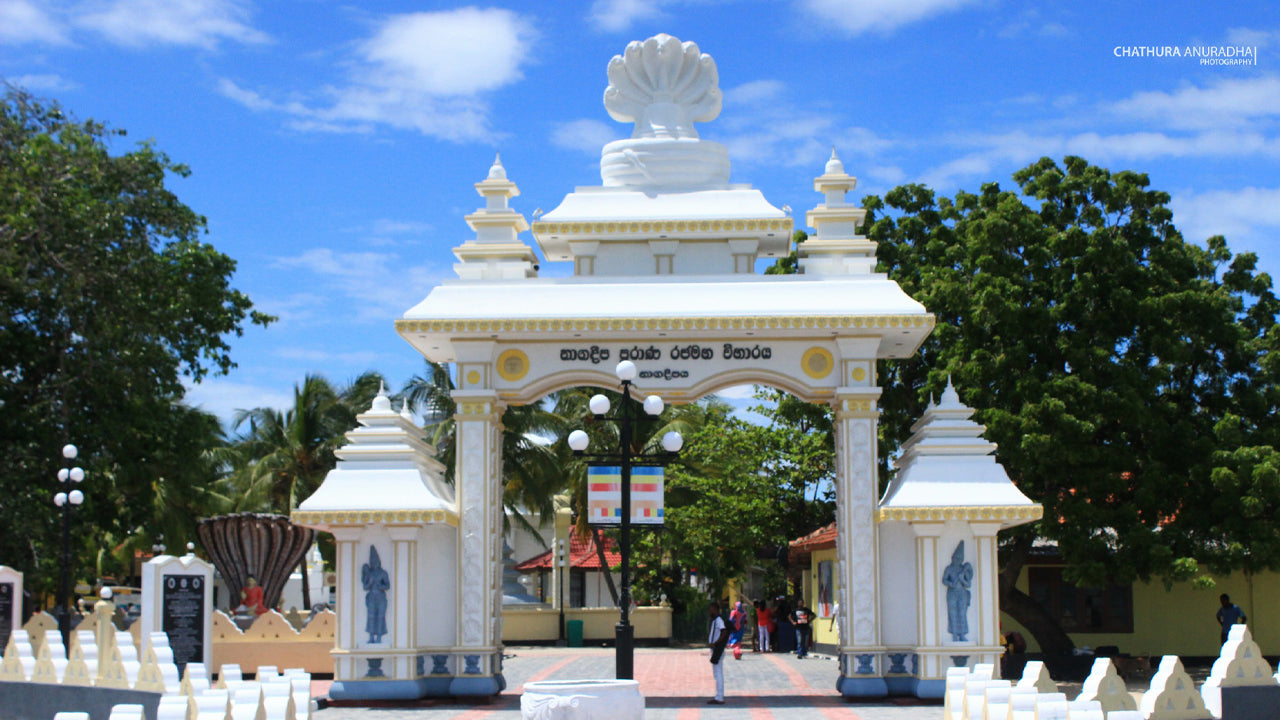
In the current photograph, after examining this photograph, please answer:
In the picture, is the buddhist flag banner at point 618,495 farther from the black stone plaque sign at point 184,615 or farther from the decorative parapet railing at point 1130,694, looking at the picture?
the black stone plaque sign at point 184,615

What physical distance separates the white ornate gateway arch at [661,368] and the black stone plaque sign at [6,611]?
22.1ft

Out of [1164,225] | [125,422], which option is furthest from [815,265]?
[125,422]

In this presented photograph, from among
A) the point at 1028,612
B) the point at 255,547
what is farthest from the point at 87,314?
the point at 1028,612

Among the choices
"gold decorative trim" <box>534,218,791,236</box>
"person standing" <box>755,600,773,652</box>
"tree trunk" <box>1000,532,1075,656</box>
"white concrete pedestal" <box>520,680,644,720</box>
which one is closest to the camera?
"white concrete pedestal" <box>520,680,644,720</box>

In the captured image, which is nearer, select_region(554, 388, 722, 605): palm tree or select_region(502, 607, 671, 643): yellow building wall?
select_region(502, 607, 671, 643): yellow building wall

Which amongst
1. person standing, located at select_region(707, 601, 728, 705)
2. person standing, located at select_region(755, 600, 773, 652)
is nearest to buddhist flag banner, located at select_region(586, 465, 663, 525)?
person standing, located at select_region(707, 601, 728, 705)

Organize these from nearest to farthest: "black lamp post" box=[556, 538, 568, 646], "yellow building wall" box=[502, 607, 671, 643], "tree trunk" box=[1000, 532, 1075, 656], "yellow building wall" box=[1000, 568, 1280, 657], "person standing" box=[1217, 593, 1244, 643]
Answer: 1. "person standing" box=[1217, 593, 1244, 643]
2. "tree trunk" box=[1000, 532, 1075, 656]
3. "yellow building wall" box=[1000, 568, 1280, 657]
4. "yellow building wall" box=[502, 607, 671, 643]
5. "black lamp post" box=[556, 538, 568, 646]

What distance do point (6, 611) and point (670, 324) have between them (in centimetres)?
1181

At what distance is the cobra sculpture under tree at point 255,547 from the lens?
26.9m

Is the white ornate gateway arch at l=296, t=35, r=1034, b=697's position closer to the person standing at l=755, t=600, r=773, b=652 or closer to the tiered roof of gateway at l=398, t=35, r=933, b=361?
the tiered roof of gateway at l=398, t=35, r=933, b=361

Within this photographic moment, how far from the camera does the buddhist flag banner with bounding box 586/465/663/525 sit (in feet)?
52.7

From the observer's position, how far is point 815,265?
19.1m

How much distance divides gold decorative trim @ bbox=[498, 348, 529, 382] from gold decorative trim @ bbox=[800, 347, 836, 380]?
3.87m

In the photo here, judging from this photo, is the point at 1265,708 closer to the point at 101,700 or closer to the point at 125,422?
the point at 101,700
